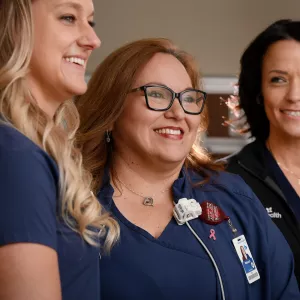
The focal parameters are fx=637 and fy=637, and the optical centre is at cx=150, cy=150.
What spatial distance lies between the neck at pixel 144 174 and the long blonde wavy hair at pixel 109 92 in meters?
0.08

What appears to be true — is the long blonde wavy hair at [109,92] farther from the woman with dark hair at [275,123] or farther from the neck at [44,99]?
the neck at [44,99]

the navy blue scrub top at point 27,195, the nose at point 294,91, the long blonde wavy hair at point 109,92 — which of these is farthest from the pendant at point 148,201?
the nose at point 294,91

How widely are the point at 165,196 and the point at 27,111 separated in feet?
2.78

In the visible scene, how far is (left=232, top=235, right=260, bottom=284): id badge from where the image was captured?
202 cm

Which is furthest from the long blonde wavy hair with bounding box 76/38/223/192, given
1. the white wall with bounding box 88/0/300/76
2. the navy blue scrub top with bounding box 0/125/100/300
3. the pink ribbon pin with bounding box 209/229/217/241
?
the white wall with bounding box 88/0/300/76

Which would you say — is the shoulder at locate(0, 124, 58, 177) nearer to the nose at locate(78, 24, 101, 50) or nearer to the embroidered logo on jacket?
the nose at locate(78, 24, 101, 50)

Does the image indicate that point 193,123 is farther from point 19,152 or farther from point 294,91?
point 19,152

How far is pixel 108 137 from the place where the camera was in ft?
7.32

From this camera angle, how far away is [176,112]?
210 cm

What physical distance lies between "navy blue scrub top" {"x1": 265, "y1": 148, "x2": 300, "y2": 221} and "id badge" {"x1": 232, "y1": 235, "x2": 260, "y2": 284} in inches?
21.6

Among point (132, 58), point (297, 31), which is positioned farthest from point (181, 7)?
point (132, 58)

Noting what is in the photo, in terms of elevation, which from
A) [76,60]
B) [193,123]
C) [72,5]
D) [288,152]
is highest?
[72,5]

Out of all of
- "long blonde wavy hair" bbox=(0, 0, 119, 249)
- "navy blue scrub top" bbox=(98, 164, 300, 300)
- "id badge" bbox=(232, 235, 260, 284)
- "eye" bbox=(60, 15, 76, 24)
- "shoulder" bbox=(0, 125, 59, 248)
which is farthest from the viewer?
"id badge" bbox=(232, 235, 260, 284)

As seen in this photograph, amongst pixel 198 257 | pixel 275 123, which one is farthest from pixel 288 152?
pixel 198 257
